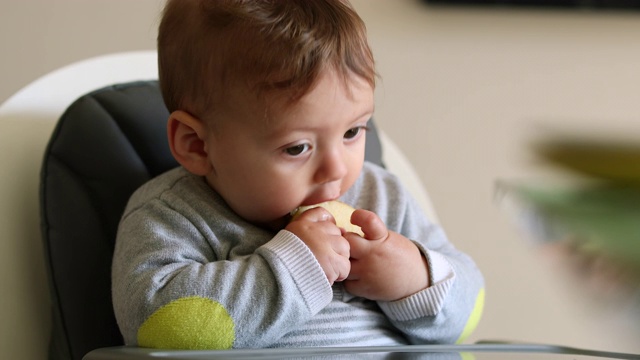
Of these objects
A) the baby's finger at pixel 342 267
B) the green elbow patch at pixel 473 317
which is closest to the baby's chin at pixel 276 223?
the baby's finger at pixel 342 267

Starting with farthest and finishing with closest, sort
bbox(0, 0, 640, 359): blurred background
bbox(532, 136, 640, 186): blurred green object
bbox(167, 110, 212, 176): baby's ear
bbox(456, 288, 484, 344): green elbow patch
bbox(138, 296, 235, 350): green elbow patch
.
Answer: bbox(0, 0, 640, 359): blurred background, bbox(456, 288, 484, 344): green elbow patch, bbox(167, 110, 212, 176): baby's ear, bbox(138, 296, 235, 350): green elbow patch, bbox(532, 136, 640, 186): blurred green object

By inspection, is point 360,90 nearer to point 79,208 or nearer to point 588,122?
point 79,208

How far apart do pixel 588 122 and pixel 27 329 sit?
113 centimetres

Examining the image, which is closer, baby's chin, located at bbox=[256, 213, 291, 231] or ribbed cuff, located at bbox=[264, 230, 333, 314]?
ribbed cuff, located at bbox=[264, 230, 333, 314]

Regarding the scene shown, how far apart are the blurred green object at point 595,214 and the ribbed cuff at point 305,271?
614mm

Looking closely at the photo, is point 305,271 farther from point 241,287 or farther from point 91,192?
point 91,192

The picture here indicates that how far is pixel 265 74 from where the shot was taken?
85cm

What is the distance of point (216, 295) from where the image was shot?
843 millimetres

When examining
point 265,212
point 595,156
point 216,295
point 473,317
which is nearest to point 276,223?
point 265,212

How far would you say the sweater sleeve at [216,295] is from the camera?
0.84m

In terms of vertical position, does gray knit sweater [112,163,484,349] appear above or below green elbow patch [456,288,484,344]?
above

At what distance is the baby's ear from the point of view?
0.93 m

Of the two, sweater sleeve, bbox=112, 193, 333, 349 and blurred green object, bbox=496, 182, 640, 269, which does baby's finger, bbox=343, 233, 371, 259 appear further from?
blurred green object, bbox=496, 182, 640, 269

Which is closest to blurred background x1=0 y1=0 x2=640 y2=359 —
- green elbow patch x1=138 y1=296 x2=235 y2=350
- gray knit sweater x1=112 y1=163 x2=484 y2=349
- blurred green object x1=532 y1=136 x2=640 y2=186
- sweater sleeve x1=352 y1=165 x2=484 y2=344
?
sweater sleeve x1=352 y1=165 x2=484 y2=344
